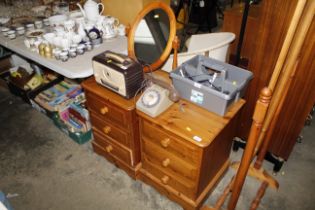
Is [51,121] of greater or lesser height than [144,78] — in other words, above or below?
below

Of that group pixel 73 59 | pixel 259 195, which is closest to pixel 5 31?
pixel 73 59

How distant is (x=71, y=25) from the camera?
182 centimetres

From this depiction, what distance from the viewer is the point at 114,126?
5.16ft

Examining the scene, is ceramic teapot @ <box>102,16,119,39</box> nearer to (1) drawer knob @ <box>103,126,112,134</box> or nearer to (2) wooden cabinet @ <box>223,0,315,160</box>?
(1) drawer knob @ <box>103,126,112,134</box>

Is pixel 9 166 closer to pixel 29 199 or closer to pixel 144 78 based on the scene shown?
pixel 29 199

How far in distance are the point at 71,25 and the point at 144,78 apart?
77 cm

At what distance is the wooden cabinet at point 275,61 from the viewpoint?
51.5 inches

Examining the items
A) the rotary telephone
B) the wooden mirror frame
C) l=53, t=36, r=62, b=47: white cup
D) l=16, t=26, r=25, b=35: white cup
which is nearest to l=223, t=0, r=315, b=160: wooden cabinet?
the wooden mirror frame

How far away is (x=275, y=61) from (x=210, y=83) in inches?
15.8

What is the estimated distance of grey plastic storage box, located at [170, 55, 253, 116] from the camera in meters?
1.24

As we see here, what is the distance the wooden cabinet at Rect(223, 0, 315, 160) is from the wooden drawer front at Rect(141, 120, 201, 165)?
0.66m

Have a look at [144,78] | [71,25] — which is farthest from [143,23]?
[71,25]

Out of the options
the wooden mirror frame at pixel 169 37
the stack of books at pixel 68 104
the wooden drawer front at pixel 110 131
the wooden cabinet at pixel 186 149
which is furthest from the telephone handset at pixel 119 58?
the stack of books at pixel 68 104

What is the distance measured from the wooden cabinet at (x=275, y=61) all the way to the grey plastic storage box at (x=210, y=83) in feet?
0.74
